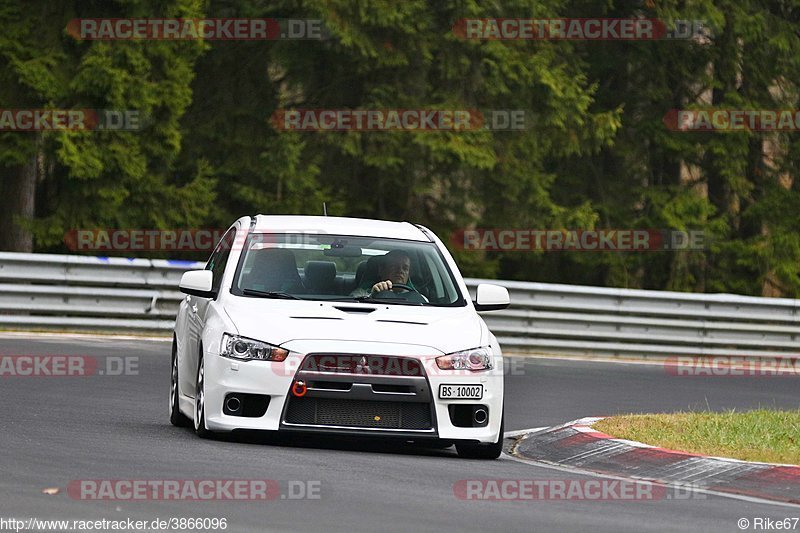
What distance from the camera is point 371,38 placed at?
101ft

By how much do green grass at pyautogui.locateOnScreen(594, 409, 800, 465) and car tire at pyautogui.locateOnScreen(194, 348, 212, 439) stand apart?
9.56 ft

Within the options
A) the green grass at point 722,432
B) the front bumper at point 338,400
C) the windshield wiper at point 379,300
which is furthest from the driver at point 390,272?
the green grass at point 722,432

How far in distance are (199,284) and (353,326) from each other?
131cm

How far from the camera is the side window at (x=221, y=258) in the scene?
13.1m

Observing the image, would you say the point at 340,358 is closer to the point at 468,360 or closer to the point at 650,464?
the point at 468,360

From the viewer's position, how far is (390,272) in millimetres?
12750

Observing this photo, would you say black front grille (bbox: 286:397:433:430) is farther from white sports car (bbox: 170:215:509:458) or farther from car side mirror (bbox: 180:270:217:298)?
car side mirror (bbox: 180:270:217:298)

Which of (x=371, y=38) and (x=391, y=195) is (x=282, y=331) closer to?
(x=371, y=38)

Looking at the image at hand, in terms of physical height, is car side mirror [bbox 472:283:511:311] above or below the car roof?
below

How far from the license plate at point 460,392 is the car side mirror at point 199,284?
6.04ft

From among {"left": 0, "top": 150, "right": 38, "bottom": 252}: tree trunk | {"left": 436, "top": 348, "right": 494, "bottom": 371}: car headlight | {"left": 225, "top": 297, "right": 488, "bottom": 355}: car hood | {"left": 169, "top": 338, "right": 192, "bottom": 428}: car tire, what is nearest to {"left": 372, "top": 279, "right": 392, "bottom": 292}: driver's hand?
{"left": 225, "top": 297, "right": 488, "bottom": 355}: car hood

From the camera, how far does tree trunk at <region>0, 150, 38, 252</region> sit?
28.4 m

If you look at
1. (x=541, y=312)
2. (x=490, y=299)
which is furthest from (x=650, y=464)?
(x=541, y=312)

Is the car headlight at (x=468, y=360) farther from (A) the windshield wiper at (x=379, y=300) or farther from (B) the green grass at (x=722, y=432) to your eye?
(B) the green grass at (x=722, y=432)
